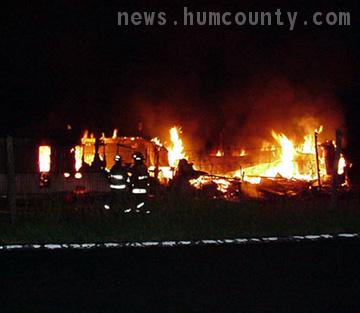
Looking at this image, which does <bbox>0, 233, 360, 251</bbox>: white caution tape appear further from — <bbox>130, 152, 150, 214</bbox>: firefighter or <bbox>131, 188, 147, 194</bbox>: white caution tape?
<bbox>131, 188, 147, 194</bbox>: white caution tape

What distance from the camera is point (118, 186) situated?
1505cm

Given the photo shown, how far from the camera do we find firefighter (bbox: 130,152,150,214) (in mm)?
14477

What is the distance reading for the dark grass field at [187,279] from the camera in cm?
639

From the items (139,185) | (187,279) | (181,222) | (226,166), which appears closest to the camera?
(187,279)

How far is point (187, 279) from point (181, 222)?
17.1ft

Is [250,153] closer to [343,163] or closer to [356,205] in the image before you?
[343,163]

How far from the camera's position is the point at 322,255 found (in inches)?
357

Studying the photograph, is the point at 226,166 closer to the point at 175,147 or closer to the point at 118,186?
the point at 175,147

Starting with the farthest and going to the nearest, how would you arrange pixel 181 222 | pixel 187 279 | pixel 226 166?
pixel 226 166 → pixel 181 222 → pixel 187 279

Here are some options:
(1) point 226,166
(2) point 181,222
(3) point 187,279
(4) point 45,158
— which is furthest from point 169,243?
(1) point 226,166

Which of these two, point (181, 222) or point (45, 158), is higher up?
point (45, 158)

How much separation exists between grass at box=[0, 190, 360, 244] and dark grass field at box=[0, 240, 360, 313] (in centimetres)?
162

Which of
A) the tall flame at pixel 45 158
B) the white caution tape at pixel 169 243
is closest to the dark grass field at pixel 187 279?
the white caution tape at pixel 169 243

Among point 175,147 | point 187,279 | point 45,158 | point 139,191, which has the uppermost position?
point 175,147
